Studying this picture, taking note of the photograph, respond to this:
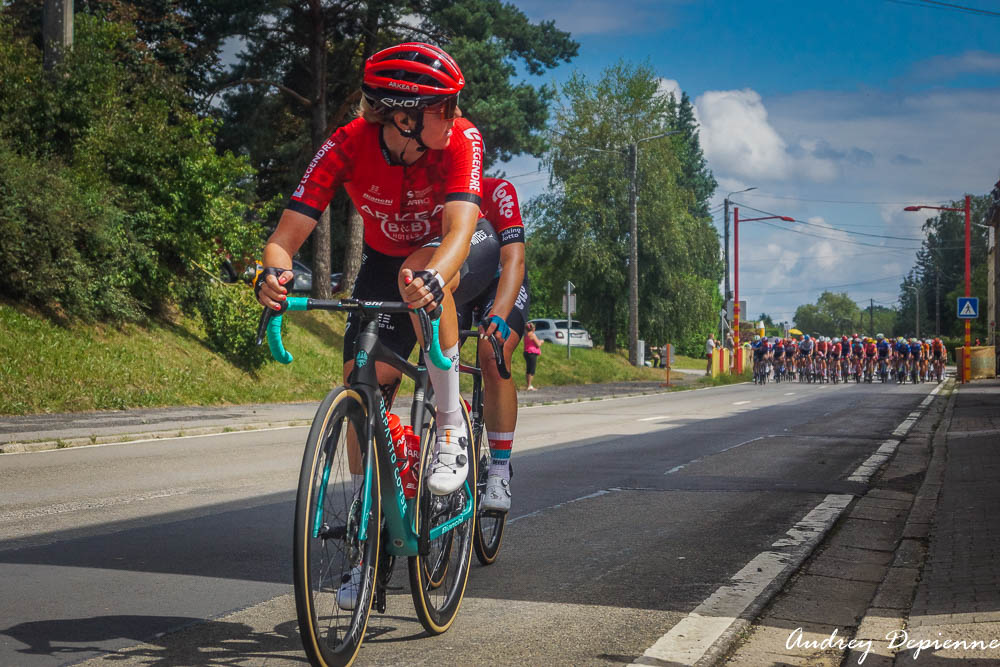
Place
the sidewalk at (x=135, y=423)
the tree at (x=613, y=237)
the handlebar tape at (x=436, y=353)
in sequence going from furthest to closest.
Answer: the tree at (x=613, y=237), the sidewalk at (x=135, y=423), the handlebar tape at (x=436, y=353)

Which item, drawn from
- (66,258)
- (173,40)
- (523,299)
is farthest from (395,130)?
(173,40)

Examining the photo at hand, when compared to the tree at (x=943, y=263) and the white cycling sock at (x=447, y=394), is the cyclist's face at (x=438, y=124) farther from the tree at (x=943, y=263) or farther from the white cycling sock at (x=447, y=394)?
the tree at (x=943, y=263)

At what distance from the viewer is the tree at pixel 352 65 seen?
28.0 meters

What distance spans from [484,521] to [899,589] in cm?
212

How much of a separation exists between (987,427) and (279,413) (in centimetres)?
1114

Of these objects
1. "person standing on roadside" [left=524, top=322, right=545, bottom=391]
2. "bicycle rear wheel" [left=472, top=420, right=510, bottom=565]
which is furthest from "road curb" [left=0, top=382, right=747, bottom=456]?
"person standing on roadside" [left=524, top=322, right=545, bottom=391]

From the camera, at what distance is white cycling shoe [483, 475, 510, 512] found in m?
5.27

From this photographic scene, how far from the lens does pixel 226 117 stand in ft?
94.8

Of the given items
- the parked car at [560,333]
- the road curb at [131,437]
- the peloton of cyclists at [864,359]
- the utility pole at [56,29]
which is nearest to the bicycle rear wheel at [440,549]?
the road curb at [131,437]

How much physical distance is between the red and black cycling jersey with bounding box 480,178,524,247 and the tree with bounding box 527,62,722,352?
4160cm

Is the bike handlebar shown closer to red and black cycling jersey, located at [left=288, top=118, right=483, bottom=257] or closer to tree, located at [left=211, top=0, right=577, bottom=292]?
red and black cycling jersey, located at [left=288, top=118, right=483, bottom=257]

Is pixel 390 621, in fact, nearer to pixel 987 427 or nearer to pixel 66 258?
pixel 987 427

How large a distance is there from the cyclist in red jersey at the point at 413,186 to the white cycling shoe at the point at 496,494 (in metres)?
1.04
